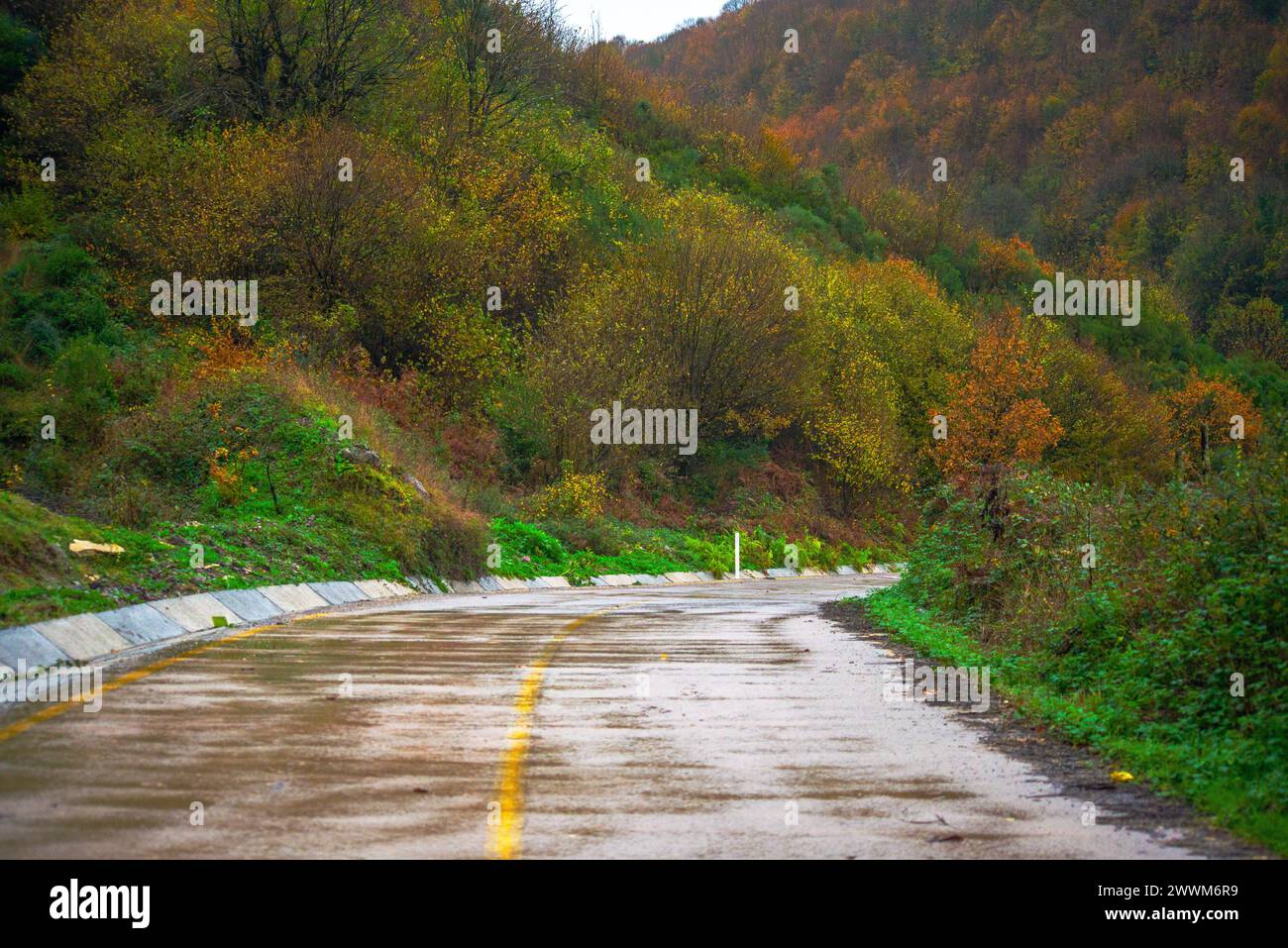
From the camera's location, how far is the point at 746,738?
1185 cm

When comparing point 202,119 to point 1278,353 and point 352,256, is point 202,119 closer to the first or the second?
point 352,256

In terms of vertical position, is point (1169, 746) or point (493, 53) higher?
point (493, 53)

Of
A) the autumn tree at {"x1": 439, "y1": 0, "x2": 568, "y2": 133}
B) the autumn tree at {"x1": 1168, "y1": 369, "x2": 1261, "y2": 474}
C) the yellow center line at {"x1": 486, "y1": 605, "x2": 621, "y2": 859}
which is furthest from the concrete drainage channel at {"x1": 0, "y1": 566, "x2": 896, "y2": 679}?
the autumn tree at {"x1": 1168, "y1": 369, "x2": 1261, "y2": 474}

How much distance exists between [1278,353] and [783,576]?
98.4m

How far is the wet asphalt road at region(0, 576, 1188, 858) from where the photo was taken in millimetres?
8188

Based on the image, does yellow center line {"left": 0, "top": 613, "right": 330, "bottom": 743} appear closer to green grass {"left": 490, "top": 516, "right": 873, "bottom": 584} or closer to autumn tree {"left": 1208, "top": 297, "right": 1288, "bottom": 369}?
green grass {"left": 490, "top": 516, "right": 873, "bottom": 584}

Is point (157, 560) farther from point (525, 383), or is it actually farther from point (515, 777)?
point (525, 383)

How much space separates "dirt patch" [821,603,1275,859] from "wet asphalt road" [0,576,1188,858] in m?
0.20

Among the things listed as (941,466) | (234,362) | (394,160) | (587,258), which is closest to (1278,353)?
(941,466)

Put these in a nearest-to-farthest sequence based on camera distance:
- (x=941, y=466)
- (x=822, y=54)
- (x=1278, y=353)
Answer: (x=941, y=466), (x=1278, y=353), (x=822, y=54)

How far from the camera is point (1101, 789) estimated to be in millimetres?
10383

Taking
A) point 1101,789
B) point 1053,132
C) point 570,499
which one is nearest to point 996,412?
point 570,499

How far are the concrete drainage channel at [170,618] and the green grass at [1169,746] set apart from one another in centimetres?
924

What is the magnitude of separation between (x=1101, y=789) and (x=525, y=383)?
40.4 meters
